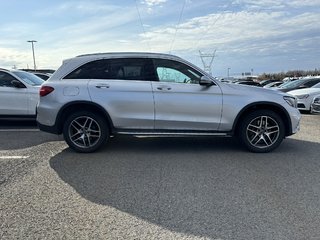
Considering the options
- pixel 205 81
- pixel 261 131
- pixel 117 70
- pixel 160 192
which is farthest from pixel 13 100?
pixel 160 192

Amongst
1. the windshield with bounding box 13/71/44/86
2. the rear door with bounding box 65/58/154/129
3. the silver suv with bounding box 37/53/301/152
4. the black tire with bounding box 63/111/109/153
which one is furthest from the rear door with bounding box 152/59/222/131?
the windshield with bounding box 13/71/44/86

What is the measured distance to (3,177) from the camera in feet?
18.6

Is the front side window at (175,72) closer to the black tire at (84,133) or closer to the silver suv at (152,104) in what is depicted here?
the silver suv at (152,104)

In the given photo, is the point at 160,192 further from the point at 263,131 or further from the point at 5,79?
the point at 5,79

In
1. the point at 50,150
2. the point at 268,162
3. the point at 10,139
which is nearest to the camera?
the point at 268,162

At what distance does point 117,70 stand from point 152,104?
37.5 inches

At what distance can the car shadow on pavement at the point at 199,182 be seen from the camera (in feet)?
13.5

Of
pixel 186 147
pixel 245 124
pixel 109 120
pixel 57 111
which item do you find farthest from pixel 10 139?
pixel 245 124

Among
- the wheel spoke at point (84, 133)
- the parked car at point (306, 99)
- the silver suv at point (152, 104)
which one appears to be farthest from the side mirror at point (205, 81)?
the parked car at point (306, 99)

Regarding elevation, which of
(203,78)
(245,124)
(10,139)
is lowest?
(10,139)

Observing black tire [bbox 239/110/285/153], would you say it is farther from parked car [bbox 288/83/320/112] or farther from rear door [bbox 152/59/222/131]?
parked car [bbox 288/83/320/112]

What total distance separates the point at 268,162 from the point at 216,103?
142cm

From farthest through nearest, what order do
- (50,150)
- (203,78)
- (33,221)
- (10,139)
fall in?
(10,139) < (50,150) < (203,78) < (33,221)

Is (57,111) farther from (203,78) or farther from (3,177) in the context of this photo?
(203,78)
